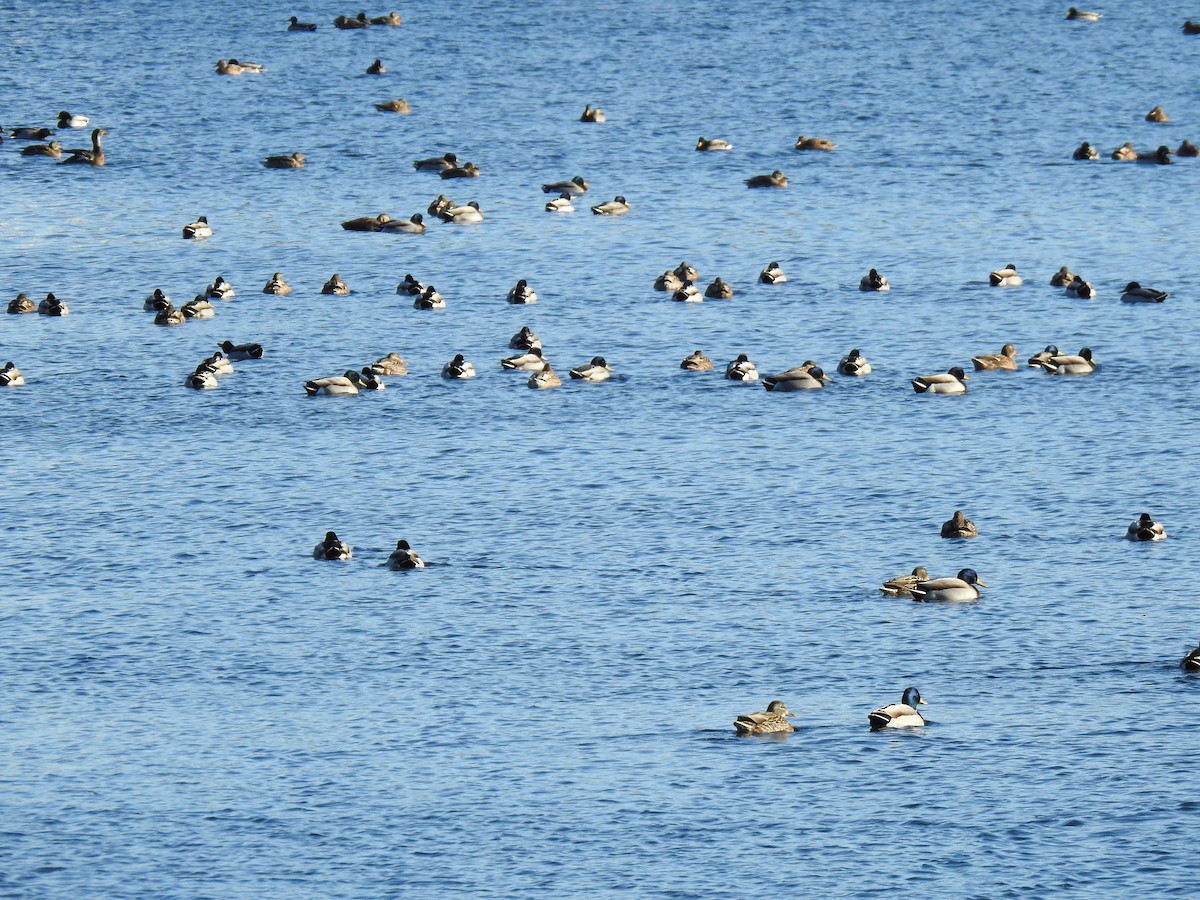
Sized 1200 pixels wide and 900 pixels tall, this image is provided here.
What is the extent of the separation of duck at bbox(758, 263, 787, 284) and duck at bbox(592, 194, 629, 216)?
1241 centimetres

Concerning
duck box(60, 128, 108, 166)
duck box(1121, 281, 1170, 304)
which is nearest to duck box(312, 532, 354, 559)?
duck box(1121, 281, 1170, 304)

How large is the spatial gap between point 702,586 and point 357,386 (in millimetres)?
21172

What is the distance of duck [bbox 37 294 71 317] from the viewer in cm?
8525

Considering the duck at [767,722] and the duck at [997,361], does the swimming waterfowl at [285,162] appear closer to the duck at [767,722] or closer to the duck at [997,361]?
the duck at [997,361]

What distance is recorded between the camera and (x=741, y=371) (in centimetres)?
7669

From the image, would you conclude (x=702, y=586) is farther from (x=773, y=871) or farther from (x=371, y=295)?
(x=371, y=295)

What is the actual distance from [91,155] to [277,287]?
25265mm

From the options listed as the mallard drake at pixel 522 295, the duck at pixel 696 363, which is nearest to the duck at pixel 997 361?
the duck at pixel 696 363

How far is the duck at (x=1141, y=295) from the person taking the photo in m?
86.0

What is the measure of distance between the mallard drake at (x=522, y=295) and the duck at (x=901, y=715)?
38965 mm

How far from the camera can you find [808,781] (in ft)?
157

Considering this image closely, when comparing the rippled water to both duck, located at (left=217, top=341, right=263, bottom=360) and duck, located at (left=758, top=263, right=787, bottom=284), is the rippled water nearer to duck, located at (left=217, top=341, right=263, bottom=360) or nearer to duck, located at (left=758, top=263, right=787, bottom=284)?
duck, located at (left=217, top=341, right=263, bottom=360)

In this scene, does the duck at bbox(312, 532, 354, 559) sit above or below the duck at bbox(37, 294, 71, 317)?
below

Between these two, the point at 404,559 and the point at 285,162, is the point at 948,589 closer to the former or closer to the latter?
the point at 404,559
